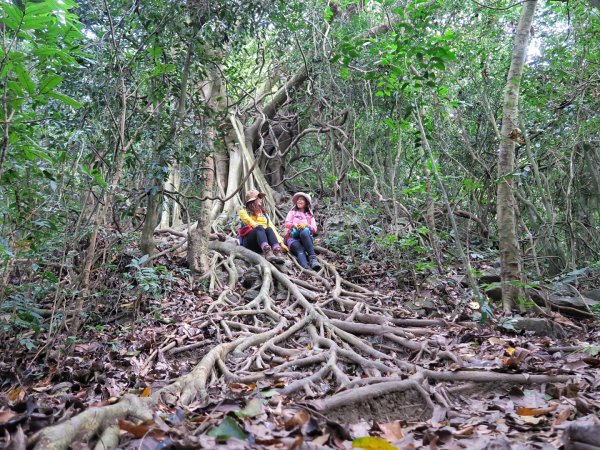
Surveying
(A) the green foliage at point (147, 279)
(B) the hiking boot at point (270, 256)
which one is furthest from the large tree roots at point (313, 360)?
(A) the green foliage at point (147, 279)

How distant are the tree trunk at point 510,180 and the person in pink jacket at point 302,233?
8.84 feet

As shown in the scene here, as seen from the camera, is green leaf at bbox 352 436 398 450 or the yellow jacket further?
the yellow jacket

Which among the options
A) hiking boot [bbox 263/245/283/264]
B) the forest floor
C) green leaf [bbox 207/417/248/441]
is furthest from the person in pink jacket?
green leaf [bbox 207/417/248/441]

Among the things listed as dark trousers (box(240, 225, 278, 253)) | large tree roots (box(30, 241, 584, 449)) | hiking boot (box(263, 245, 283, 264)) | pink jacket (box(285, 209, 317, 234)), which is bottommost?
large tree roots (box(30, 241, 584, 449))

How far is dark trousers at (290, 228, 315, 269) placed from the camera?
6875 millimetres

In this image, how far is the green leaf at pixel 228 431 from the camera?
5.93 ft

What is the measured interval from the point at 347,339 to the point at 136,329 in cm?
194

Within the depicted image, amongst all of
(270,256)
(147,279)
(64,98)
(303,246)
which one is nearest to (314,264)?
(303,246)

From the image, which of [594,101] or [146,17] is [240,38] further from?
[594,101]

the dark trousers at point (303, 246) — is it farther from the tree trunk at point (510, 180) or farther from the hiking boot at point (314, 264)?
the tree trunk at point (510, 180)

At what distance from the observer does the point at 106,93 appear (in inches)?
164

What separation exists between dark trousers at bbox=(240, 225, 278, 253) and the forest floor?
694mm

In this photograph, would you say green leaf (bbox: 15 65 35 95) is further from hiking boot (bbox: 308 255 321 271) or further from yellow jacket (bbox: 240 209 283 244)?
hiking boot (bbox: 308 255 321 271)

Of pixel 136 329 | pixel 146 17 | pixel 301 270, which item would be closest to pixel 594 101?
pixel 301 270
